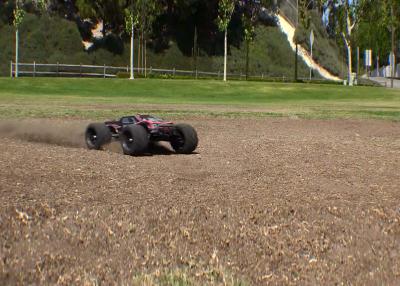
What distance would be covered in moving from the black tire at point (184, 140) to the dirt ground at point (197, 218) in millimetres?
647

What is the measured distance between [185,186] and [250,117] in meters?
15.8

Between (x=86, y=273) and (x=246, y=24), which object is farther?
(x=246, y=24)

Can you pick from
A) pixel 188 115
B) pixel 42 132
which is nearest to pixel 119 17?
pixel 188 115

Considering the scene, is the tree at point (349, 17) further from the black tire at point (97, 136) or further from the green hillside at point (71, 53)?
the black tire at point (97, 136)

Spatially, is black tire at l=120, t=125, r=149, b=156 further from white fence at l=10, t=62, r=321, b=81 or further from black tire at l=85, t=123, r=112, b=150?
white fence at l=10, t=62, r=321, b=81

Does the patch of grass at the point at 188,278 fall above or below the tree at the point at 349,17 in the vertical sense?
below

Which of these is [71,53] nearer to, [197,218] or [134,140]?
[134,140]

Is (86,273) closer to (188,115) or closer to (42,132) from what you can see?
(42,132)

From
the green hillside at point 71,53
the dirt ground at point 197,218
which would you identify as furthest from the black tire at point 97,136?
the green hillside at point 71,53

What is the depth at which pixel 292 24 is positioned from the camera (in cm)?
9269

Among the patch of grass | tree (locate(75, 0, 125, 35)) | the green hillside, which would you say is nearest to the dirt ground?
the patch of grass

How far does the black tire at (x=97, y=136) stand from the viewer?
12.2 m

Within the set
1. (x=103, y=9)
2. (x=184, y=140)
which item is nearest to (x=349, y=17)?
(x=103, y=9)

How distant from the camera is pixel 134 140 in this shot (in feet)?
36.8
